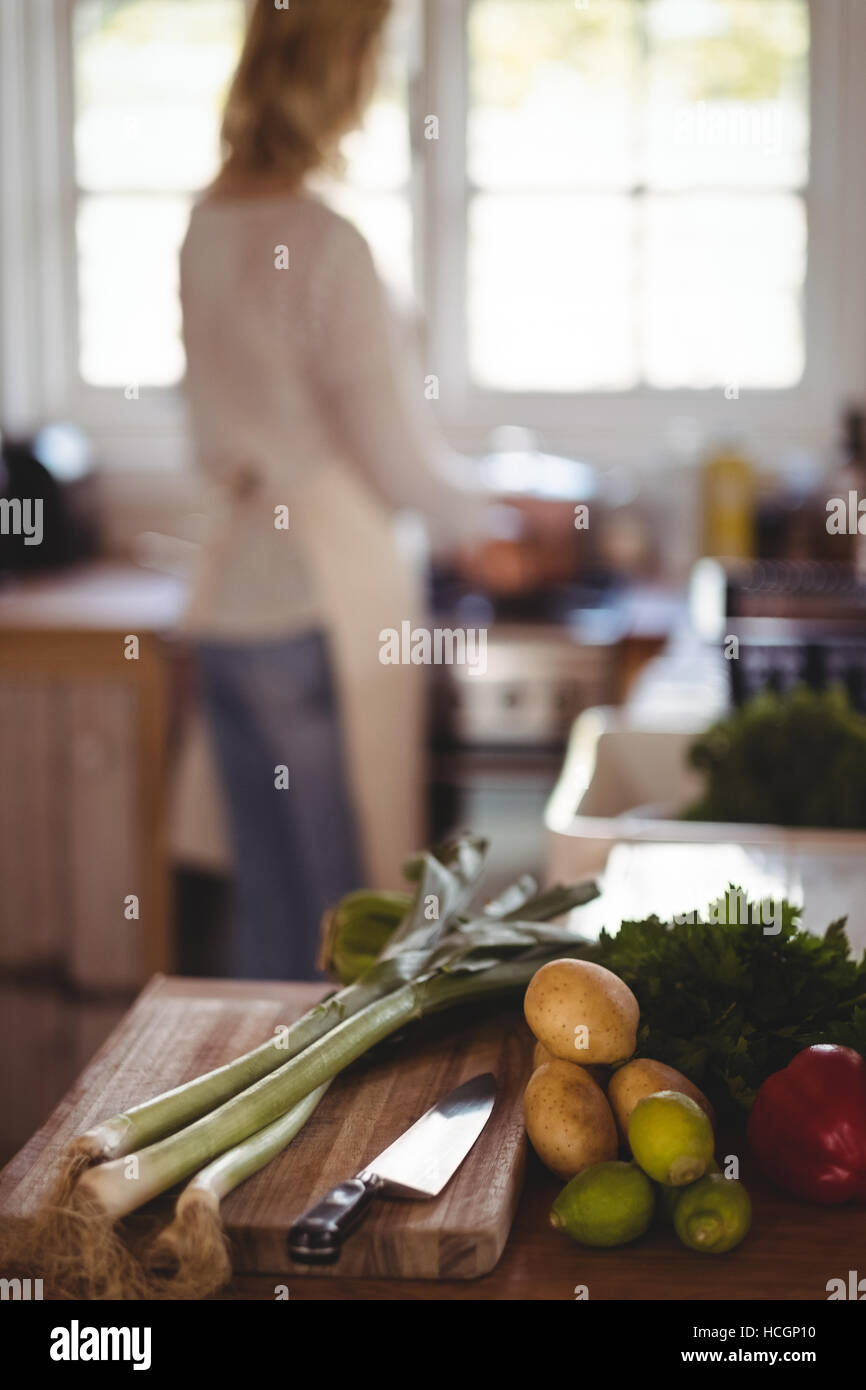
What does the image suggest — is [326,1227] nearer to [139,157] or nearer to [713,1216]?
[713,1216]

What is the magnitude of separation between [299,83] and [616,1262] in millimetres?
1654

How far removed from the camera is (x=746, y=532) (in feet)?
9.93

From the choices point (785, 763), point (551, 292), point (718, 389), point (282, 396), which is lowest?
point (785, 763)

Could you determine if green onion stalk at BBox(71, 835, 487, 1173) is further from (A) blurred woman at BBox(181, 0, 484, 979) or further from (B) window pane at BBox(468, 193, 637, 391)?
(B) window pane at BBox(468, 193, 637, 391)

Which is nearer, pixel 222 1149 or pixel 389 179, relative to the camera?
pixel 222 1149

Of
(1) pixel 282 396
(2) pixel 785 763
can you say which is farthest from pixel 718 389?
(2) pixel 785 763

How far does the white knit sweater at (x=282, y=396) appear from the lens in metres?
2.00

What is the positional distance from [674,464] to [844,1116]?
247cm

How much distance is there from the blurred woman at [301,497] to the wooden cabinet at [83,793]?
0.34 m

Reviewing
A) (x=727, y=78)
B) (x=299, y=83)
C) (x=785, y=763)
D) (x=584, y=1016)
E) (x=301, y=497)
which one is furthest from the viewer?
(x=727, y=78)

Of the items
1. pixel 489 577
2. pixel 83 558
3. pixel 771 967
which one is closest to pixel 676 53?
pixel 489 577

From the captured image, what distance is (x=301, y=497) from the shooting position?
2.19 metres

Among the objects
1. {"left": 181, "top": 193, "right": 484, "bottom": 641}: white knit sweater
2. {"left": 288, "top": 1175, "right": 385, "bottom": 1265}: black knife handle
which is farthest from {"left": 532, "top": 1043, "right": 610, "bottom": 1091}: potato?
{"left": 181, "top": 193, "right": 484, "bottom": 641}: white knit sweater
